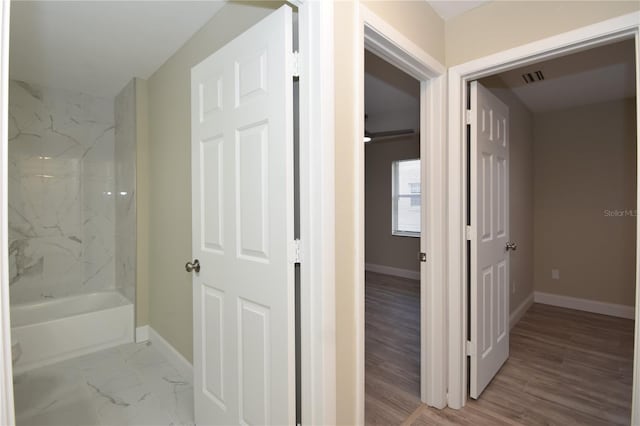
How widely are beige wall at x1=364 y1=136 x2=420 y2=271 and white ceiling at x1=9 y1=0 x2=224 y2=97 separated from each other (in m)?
4.02

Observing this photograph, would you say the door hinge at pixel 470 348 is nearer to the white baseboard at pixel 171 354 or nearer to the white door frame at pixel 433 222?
the white door frame at pixel 433 222

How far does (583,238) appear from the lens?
393 cm

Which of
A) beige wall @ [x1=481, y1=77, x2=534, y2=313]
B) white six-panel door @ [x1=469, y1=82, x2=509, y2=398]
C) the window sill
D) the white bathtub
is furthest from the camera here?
the window sill

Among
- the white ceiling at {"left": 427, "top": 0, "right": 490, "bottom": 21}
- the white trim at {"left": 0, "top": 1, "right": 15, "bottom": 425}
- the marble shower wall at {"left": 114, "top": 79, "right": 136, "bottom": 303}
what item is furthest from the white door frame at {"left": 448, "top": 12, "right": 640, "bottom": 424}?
the marble shower wall at {"left": 114, "top": 79, "right": 136, "bottom": 303}

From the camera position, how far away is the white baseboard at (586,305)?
362cm

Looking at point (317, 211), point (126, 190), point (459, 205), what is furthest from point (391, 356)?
point (126, 190)

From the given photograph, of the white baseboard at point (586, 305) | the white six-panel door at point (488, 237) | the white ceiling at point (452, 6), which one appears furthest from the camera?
the white baseboard at point (586, 305)

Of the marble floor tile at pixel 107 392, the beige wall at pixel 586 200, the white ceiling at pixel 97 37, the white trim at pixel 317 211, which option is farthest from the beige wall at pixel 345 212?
the beige wall at pixel 586 200

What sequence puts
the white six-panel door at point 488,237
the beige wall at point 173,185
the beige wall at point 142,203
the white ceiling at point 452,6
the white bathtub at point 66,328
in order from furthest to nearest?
the beige wall at point 142,203, the white bathtub at point 66,328, the beige wall at point 173,185, the white six-panel door at point 488,237, the white ceiling at point 452,6

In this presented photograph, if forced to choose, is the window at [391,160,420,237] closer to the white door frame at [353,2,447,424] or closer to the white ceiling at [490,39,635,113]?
the white ceiling at [490,39,635,113]

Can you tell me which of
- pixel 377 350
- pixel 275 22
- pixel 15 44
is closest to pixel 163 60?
pixel 15 44

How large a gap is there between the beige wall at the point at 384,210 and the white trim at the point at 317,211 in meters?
4.50

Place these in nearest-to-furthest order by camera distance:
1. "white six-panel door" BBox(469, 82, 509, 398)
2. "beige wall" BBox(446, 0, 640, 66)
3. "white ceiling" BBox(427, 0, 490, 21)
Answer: "beige wall" BBox(446, 0, 640, 66), "white ceiling" BBox(427, 0, 490, 21), "white six-panel door" BBox(469, 82, 509, 398)

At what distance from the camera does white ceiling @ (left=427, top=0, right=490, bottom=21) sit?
6.13 feet
